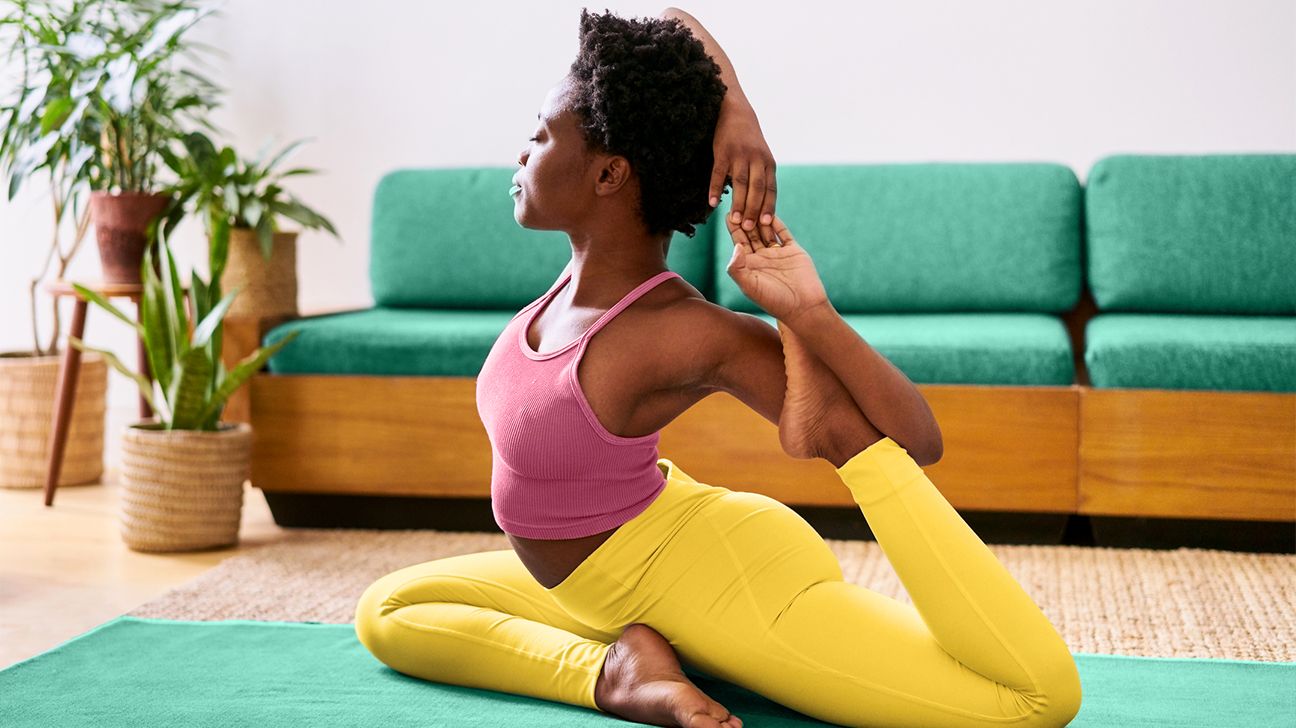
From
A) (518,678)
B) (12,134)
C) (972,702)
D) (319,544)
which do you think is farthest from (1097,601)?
(12,134)

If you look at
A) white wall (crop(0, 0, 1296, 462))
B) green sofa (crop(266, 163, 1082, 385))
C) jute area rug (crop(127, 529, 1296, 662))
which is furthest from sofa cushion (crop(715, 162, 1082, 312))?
jute area rug (crop(127, 529, 1296, 662))

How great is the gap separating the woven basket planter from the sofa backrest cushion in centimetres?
81

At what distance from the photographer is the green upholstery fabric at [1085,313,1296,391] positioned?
2613 mm

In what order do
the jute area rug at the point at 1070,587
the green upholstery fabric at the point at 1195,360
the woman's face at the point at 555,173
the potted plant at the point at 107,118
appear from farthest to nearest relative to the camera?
the potted plant at the point at 107,118
the green upholstery fabric at the point at 1195,360
the jute area rug at the point at 1070,587
the woman's face at the point at 555,173

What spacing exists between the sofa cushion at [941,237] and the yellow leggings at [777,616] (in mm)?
1515

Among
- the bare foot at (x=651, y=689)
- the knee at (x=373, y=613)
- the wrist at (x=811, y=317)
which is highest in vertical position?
the wrist at (x=811, y=317)

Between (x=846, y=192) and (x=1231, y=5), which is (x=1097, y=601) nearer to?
(x=846, y=192)

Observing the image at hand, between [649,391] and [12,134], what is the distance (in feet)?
8.64

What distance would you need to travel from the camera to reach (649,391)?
152 cm

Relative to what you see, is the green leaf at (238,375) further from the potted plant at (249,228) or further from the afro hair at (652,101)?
the afro hair at (652,101)

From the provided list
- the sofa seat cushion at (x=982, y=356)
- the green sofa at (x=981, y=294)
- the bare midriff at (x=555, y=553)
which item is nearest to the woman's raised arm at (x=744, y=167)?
the bare midriff at (x=555, y=553)

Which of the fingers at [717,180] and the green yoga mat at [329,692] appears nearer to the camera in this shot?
the fingers at [717,180]

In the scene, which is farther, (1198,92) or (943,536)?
(1198,92)

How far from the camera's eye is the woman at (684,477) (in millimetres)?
1451
